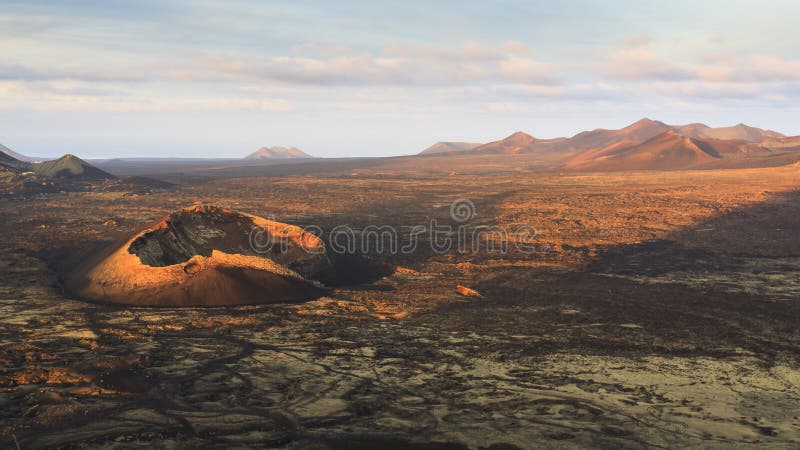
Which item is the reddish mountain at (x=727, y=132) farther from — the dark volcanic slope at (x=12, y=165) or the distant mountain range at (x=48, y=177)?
the dark volcanic slope at (x=12, y=165)

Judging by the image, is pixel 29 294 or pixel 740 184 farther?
pixel 740 184

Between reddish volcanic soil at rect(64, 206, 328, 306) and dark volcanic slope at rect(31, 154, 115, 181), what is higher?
dark volcanic slope at rect(31, 154, 115, 181)

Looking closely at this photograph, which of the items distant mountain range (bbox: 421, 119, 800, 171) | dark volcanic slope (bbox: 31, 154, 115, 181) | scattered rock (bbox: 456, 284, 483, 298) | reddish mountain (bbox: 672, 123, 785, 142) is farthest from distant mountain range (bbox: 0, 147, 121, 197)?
reddish mountain (bbox: 672, 123, 785, 142)

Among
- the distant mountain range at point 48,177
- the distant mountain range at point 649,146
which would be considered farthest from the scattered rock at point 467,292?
the distant mountain range at point 649,146

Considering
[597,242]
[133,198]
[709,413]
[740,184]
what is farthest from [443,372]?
[740,184]

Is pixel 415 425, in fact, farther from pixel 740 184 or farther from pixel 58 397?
pixel 740 184

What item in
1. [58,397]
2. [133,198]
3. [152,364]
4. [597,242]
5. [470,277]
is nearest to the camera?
[58,397]

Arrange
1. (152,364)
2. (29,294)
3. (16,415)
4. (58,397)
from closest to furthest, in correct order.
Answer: (16,415)
(58,397)
(152,364)
(29,294)

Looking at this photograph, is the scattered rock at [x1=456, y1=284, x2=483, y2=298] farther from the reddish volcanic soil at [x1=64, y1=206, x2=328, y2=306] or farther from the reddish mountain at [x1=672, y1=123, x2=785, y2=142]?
the reddish mountain at [x1=672, y1=123, x2=785, y2=142]
